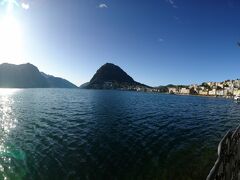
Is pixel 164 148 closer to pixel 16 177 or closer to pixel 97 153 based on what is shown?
pixel 97 153

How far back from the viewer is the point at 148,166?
825 inches

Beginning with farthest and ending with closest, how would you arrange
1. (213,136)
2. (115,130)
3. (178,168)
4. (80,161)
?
(115,130), (213,136), (80,161), (178,168)

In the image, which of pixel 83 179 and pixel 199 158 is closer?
pixel 83 179

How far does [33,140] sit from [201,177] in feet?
75.1

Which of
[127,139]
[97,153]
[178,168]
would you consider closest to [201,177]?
[178,168]

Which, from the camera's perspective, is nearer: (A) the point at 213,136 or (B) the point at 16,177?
(B) the point at 16,177

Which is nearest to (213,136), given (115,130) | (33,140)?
(115,130)

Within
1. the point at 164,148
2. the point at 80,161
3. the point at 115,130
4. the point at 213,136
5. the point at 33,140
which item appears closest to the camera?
the point at 80,161

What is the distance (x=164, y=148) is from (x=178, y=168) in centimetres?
697

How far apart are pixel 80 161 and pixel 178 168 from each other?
9.76m

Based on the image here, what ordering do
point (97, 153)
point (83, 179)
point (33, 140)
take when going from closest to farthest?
1. point (83, 179)
2. point (97, 153)
3. point (33, 140)

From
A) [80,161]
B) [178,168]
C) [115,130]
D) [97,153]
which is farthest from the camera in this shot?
[115,130]

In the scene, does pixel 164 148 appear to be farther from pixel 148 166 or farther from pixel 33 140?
pixel 33 140

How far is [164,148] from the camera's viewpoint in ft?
90.1
